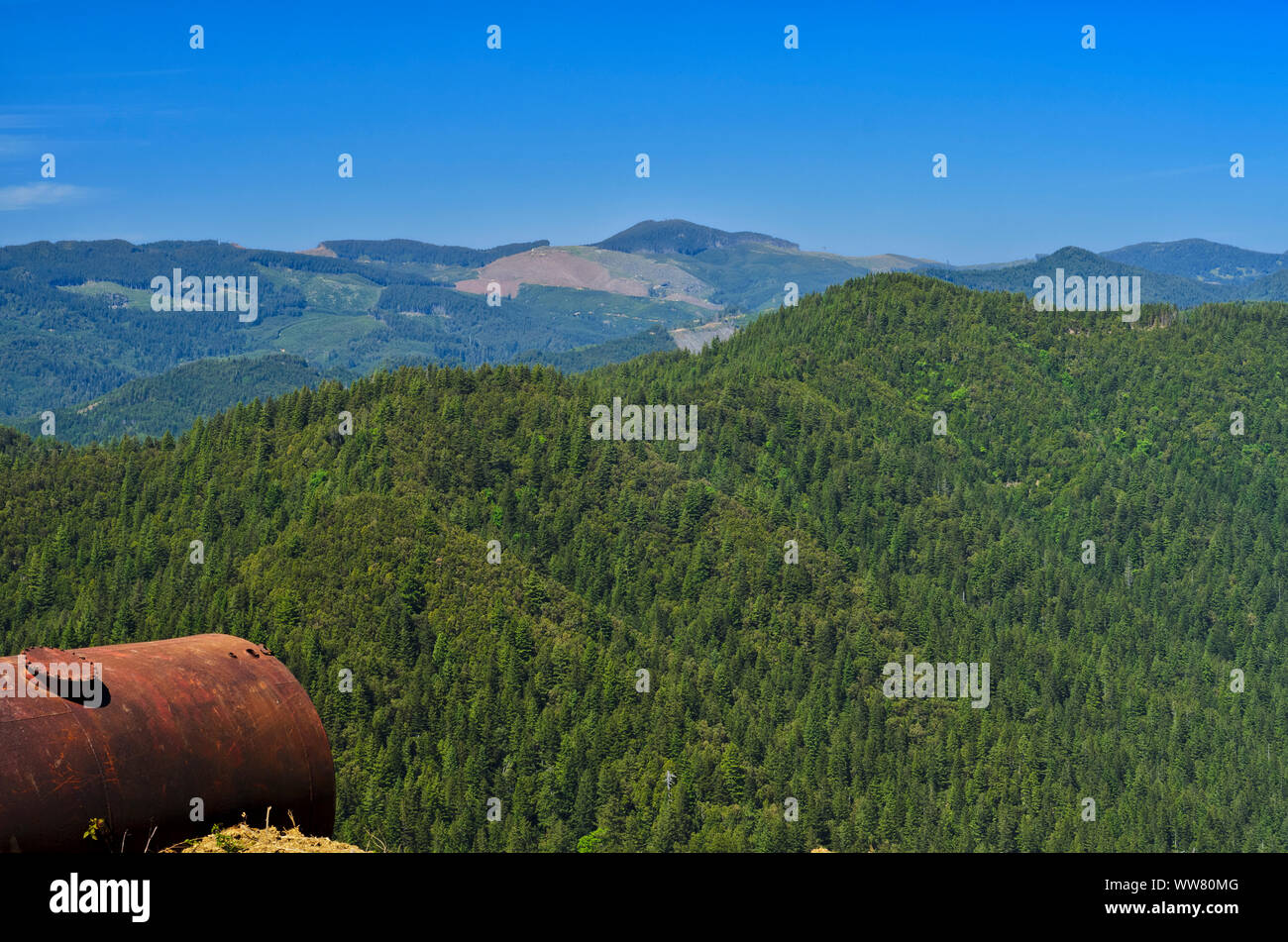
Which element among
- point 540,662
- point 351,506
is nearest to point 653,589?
point 540,662

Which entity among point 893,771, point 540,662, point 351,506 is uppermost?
point 351,506

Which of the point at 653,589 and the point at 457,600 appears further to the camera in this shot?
the point at 653,589

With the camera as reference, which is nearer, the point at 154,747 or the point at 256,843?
the point at 154,747

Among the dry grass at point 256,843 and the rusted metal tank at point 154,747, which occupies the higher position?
the rusted metal tank at point 154,747

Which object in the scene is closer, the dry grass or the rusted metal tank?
the rusted metal tank

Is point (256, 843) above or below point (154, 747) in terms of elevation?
below

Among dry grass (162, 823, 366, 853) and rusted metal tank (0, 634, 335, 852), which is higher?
rusted metal tank (0, 634, 335, 852)
